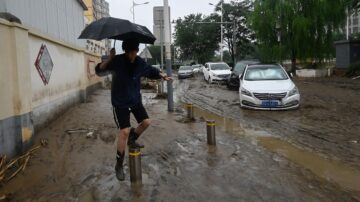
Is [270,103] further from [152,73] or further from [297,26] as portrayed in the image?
[297,26]

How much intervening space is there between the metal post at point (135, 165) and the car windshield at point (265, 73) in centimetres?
913

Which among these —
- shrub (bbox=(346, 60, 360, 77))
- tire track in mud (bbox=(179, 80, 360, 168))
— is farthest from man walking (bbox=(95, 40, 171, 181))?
shrub (bbox=(346, 60, 360, 77))

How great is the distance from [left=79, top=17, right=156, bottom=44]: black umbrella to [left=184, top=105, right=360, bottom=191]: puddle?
10.7ft

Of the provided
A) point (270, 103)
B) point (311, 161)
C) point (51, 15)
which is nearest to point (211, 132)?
point (311, 161)

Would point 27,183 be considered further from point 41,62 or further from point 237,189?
point 41,62

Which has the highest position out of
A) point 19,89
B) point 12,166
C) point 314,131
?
point 19,89

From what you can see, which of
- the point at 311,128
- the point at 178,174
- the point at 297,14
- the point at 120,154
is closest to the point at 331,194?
the point at 178,174

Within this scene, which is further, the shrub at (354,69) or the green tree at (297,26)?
the green tree at (297,26)

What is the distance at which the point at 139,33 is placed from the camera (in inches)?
207

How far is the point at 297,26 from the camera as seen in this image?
1108 inches

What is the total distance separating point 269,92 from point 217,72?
15545 mm

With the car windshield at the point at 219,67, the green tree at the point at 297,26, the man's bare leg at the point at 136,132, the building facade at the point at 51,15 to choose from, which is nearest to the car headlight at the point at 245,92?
the building facade at the point at 51,15

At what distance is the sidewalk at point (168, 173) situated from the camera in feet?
15.4

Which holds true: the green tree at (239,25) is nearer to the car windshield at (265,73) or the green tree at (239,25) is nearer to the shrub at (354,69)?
the shrub at (354,69)
